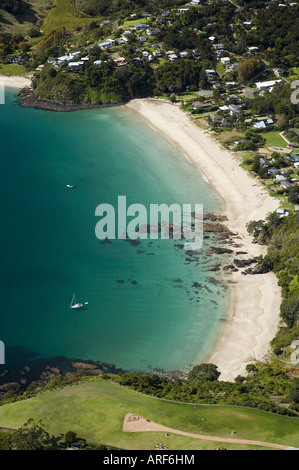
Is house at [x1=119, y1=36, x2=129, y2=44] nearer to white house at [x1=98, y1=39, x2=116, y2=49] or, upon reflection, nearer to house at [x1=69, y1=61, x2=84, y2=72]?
white house at [x1=98, y1=39, x2=116, y2=49]

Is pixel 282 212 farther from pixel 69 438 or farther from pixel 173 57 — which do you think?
pixel 173 57

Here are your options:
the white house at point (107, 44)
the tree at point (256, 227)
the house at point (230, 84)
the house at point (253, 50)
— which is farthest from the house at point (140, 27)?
the tree at point (256, 227)

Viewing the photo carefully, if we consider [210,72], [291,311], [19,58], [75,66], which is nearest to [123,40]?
[75,66]

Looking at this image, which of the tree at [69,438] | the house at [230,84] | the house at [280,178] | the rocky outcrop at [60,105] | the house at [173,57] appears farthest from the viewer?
the house at [173,57]

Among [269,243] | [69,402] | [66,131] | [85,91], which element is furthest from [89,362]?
[85,91]

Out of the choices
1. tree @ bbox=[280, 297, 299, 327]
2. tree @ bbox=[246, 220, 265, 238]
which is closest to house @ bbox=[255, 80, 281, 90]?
tree @ bbox=[246, 220, 265, 238]

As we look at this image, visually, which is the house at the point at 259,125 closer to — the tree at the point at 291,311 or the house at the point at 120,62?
the house at the point at 120,62
